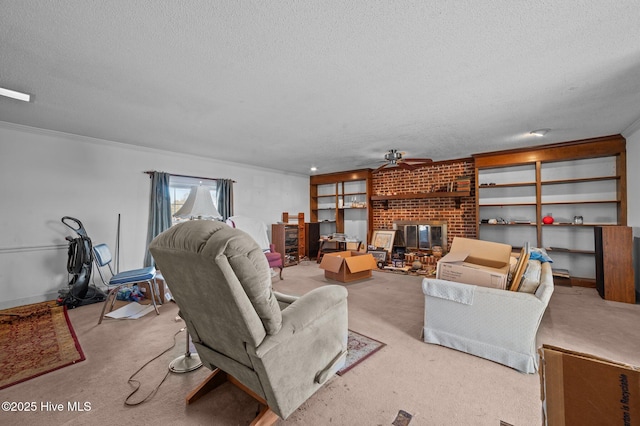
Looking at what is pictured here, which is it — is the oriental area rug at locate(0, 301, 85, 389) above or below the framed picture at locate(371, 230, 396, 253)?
below

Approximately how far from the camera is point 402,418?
1438 mm

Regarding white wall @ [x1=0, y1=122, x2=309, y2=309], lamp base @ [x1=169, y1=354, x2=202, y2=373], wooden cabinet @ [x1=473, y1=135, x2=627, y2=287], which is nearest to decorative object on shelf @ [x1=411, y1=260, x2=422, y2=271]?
wooden cabinet @ [x1=473, y1=135, x2=627, y2=287]

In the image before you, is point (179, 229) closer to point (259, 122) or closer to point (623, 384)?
point (623, 384)

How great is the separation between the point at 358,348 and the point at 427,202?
175 inches

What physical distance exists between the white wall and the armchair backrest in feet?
11.5

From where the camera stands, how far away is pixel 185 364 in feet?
6.40

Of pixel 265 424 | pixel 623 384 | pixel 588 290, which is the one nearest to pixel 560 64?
pixel 623 384

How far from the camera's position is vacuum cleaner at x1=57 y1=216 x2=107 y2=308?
325 centimetres

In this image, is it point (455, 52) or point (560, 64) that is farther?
point (560, 64)

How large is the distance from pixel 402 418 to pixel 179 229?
159cm

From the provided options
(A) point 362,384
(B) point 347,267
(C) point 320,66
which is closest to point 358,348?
(A) point 362,384

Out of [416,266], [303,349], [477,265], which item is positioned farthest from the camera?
[416,266]

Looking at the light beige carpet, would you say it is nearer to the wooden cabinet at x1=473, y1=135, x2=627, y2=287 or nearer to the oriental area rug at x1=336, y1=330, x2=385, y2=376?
the oriental area rug at x1=336, y1=330, x2=385, y2=376

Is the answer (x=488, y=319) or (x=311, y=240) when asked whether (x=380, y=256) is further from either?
(x=488, y=319)
